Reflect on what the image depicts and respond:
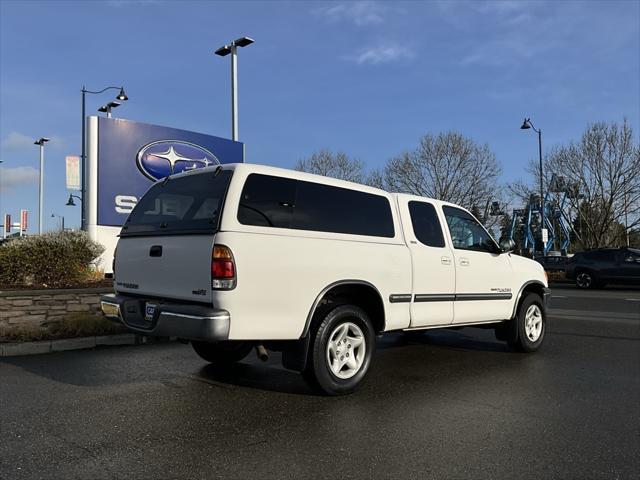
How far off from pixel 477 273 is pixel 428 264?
3.42 ft

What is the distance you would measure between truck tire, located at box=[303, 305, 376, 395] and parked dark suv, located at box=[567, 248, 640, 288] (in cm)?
1909

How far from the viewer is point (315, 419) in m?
4.61

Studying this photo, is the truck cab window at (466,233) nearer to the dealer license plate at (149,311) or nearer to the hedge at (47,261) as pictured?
the dealer license plate at (149,311)

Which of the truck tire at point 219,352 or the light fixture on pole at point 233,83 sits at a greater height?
the light fixture on pole at point 233,83

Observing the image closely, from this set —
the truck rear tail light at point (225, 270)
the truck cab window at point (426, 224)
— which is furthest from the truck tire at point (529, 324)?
the truck rear tail light at point (225, 270)

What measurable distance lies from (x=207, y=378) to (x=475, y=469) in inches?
129

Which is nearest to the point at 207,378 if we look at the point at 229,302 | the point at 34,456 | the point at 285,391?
the point at 285,391

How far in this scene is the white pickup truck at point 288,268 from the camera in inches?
180

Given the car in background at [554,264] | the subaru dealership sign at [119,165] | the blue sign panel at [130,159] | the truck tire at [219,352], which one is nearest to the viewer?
the truck tire at [219,352]

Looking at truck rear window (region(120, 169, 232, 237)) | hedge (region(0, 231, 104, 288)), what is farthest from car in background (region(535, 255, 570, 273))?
truck rear window (region(120, 169, 232, 237))

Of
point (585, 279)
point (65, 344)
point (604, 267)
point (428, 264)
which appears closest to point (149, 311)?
point (428, 264)

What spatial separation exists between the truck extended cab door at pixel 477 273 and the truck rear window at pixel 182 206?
122 inches

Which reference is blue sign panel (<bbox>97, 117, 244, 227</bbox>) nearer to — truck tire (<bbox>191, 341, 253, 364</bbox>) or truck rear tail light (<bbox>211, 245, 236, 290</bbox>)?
truck tire (<bbox>191, 341, 253, 364</bbox>)

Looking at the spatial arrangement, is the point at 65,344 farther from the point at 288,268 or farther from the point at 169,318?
the point at 288,268
